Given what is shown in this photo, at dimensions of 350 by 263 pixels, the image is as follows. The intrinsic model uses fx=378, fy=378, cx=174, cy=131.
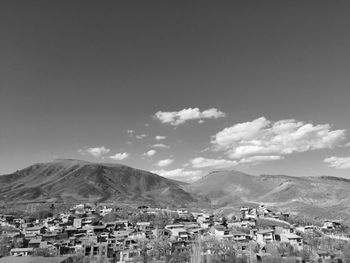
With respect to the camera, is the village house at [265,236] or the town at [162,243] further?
the village house at [265,236]

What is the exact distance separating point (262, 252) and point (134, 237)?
68.3 ft

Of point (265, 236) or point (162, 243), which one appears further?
point (265, 236)

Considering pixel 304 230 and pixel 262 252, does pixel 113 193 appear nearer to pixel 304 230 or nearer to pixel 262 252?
pixel 304 230

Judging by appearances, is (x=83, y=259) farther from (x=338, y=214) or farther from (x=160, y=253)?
(x=338, y=214)

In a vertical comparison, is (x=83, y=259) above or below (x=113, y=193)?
below

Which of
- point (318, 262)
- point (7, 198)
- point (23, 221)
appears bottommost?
point (318, 262)

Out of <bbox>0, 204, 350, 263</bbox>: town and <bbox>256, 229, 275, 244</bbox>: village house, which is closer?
<bbox>0, 204, 350, 263</bbox>: town

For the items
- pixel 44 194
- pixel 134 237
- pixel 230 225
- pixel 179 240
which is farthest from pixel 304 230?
pixel 44 194

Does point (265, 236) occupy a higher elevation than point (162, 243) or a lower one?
higher

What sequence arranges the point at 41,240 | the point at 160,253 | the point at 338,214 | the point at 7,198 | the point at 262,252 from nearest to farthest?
the point at 160,253, the point at 262,252, the point at 41,240, the point at 338,214, the point at 7,198

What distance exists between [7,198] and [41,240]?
123m

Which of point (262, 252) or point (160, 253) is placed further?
point (262, 252)

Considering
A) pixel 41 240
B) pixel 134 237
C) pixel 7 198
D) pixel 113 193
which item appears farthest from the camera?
pixel 113 193

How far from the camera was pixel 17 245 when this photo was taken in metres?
55.4
